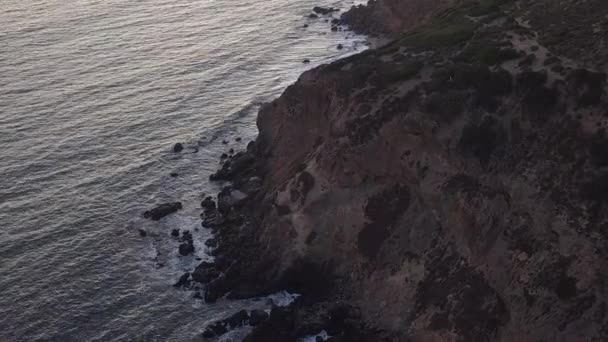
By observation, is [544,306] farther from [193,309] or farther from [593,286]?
[193,309]

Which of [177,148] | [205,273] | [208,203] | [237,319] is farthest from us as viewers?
[177,148]

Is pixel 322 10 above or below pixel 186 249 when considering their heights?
above

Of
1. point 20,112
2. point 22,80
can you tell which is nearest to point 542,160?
point 20,112

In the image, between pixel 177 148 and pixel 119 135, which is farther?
pixel 119 135

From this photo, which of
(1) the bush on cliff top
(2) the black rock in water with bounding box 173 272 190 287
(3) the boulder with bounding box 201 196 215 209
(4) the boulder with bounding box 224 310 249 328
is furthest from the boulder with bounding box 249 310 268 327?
(1) the bush on cliff top

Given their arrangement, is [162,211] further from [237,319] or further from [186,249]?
[237,319]

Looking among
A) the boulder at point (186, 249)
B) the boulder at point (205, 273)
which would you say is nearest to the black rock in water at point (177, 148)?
the boulder at point (186, 249)

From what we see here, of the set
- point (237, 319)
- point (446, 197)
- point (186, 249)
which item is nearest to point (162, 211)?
point (186, 249)
